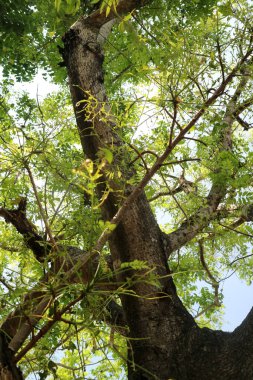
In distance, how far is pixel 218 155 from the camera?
11.0 feet

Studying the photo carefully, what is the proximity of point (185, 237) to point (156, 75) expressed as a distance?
5.18 ft

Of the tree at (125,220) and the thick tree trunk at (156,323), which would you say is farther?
the thick tree trunk at (156,323)

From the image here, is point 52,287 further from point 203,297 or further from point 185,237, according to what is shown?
point 203,297

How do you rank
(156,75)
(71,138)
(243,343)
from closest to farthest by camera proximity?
(156,75), (243,343), (71,138)

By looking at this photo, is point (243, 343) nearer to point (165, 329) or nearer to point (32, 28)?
point (165, 329)

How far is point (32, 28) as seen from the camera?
5.61m

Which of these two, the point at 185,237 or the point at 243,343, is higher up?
the point at 185,237

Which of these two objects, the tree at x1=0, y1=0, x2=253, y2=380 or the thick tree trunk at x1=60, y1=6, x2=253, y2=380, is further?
the thick tree trunk at x1=60, y1=6, x2=253, y2=380

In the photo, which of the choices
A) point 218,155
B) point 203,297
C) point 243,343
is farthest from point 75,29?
point 203,297

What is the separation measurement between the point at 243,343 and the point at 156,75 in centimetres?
158

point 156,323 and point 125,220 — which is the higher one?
point 125,220

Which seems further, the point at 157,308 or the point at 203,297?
the point at 203,297

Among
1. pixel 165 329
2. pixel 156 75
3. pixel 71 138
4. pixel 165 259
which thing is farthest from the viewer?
pixel 71 138

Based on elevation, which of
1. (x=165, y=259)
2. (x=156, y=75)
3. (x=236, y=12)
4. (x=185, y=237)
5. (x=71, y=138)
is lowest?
(x=165, y=259)
